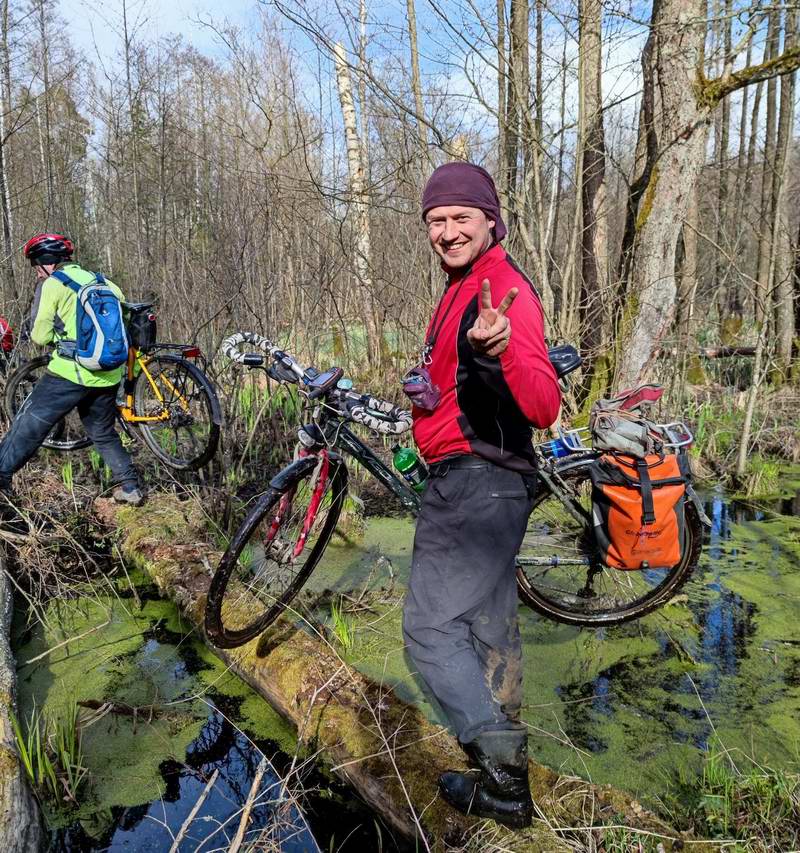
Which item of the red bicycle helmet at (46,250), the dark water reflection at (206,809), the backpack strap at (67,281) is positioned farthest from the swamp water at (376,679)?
the red bicycle helmet at (46,250)

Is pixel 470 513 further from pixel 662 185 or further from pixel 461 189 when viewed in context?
pixel 662 185

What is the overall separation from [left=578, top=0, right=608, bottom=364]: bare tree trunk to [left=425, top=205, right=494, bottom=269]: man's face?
2768 millimetres

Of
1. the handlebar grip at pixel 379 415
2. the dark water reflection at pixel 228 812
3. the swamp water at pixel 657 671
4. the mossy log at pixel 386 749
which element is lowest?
the dark water reflection at pixel 228 812

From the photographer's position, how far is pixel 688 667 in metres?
3.03

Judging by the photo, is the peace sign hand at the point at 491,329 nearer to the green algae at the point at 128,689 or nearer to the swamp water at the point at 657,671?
the swamp water at the point at 657,671

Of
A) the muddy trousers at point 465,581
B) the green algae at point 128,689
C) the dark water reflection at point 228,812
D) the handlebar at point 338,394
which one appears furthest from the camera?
the handlebar at point 338,394

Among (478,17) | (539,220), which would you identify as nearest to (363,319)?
(539,220)

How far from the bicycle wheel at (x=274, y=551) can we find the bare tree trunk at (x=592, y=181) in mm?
2834

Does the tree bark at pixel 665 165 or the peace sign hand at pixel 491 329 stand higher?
the tree bark at pixel 665 165

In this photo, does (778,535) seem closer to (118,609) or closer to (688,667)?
(688,667)

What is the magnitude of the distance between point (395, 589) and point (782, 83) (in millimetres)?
11815

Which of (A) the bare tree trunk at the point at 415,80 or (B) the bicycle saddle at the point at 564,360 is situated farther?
(A) the bare tree trunk at the point at 415,80

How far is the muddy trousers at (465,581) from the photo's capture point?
1.89 m

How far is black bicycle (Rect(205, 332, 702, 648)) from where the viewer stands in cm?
269
